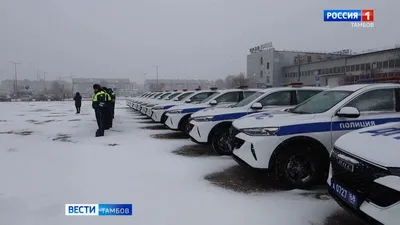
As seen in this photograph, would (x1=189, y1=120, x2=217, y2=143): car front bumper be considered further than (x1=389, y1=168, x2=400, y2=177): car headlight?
Yes

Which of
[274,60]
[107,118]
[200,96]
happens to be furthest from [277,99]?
[274,60]

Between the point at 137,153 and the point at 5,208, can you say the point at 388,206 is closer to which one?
the point at 5,208

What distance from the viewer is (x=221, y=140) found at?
6582 millimetres

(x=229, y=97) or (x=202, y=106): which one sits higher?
(x=229, y=97)

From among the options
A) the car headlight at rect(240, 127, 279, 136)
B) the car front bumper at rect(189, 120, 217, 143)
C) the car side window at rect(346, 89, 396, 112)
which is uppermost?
the car side window at rect(346, 89, 396, 112)

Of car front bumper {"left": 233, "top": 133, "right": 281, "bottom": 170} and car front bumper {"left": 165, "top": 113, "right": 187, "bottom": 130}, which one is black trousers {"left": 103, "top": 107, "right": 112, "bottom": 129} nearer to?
car front bumper {"left": 165, "top": 113, "right": 187, "bottom": 130}

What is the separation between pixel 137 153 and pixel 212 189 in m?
2.96

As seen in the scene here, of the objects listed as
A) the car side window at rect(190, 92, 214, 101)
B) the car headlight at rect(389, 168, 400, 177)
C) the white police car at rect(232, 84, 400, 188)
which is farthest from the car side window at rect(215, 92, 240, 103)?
the car headlight at rect(389, 168, 400, 177)

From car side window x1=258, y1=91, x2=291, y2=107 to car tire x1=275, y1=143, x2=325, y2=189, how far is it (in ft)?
7.56

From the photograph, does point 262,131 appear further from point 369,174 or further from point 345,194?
point 369,174

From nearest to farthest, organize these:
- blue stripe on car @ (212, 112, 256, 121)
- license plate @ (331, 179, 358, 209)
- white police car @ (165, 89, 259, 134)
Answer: license plate @ (331, 179, 358, 209)
blue stripe on car @ (212, 112, 256, 121)
white police car @ (165, 89, 259, 134)

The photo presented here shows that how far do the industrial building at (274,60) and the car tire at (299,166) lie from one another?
233ft

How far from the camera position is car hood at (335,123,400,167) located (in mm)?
2391

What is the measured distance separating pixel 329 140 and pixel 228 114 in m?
2.55
